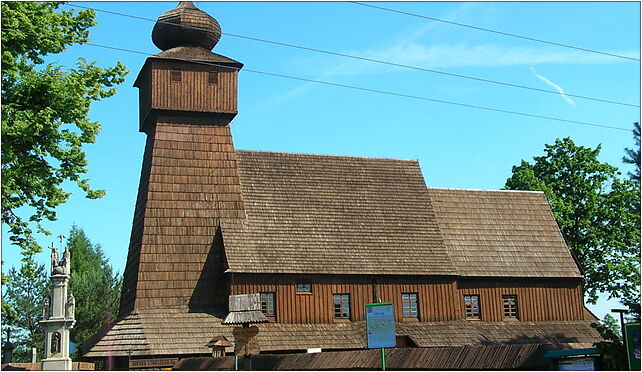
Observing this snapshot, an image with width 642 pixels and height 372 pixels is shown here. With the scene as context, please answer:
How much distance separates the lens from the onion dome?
118 ft

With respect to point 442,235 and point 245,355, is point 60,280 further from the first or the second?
point 442,235

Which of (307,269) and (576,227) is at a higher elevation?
(576,227)

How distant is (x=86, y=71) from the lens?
23406mm

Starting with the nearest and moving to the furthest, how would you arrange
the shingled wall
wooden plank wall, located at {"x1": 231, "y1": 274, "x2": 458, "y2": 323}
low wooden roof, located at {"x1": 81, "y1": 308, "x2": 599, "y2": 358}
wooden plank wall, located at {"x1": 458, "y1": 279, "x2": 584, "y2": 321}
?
low wooden roof, located at {"x1": 81, "y1": 308, "x2": 599, "y2": 358}
the shingled wall
wooden plank wall, located at {"x1": 231, "y1": 274, "x2": 458, "y2": 323}
wooden plank wall, located at {"x1": 458, "y1": 279, "x2": 584, "y2": 321}

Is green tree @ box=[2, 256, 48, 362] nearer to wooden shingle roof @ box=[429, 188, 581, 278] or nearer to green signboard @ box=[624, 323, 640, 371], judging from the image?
wooden shingle roof @ box=[429, 188, 581, 278]

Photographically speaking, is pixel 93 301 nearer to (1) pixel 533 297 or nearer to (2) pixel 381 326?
(1) pixel 533 297

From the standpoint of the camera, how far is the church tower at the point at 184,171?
3247 centimetres

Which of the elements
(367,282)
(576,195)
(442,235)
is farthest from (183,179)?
(576,195)

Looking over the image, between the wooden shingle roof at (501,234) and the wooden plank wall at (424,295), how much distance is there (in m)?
0.69

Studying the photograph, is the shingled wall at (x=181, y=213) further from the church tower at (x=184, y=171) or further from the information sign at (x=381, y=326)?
the information sign at (x=381, y=326)

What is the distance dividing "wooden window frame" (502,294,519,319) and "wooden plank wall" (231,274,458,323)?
291cm

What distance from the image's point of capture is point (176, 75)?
A: 34.8 meters

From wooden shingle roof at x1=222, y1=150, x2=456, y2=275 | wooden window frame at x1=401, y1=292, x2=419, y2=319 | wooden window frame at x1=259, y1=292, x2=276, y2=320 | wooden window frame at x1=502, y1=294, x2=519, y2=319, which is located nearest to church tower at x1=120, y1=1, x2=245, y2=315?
wooden shingle roof at x1=222, y1=150, x2=456, y2=275

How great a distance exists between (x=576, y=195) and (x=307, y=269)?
2003 centimetres
